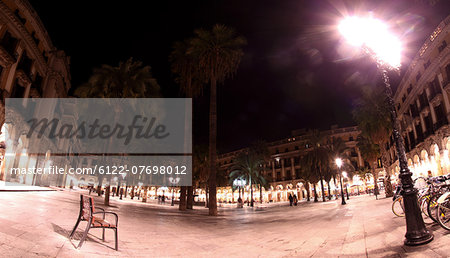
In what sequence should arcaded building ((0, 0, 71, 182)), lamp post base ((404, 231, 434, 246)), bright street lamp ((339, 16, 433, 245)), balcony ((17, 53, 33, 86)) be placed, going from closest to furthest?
lamp post base ((404, 231, 434, 246))
bright street lamp ((339, 16, 433, 245))
arcaded building ((0, 0, 71, 182))
balcony ((17, 53, 33, 86))

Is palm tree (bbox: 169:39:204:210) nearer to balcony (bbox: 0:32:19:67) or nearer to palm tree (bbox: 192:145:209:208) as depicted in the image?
palm tree (bbox: 192:145:209:208)

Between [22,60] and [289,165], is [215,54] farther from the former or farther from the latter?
[289,165]

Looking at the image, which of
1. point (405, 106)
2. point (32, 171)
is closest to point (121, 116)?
point (32, 171)

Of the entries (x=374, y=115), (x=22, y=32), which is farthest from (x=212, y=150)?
(x=22, y=32)

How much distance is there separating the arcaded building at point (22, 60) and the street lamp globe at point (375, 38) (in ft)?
98.4

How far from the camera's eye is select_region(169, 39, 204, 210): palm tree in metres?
23.9

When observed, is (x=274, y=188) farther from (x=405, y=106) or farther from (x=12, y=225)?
(x=12, y=225)

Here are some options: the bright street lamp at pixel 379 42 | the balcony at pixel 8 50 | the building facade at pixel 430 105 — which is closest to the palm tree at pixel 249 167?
the building facade at pixel 430 105

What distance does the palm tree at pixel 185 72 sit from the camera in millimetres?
23859

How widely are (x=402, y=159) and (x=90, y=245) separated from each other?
24.6ft

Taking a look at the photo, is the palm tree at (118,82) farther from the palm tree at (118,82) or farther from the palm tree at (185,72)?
the palm tree at (185,72)

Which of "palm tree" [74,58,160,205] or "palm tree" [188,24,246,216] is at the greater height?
"palm tree" [188,24,246,216]

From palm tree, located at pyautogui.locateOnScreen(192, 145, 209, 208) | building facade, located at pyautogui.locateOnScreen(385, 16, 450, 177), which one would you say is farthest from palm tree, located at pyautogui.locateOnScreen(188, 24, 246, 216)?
building facade, located at pyautogui.locateOnScreen(385, 16, 450, 177)

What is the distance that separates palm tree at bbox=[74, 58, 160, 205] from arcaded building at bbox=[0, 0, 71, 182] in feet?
39.5
